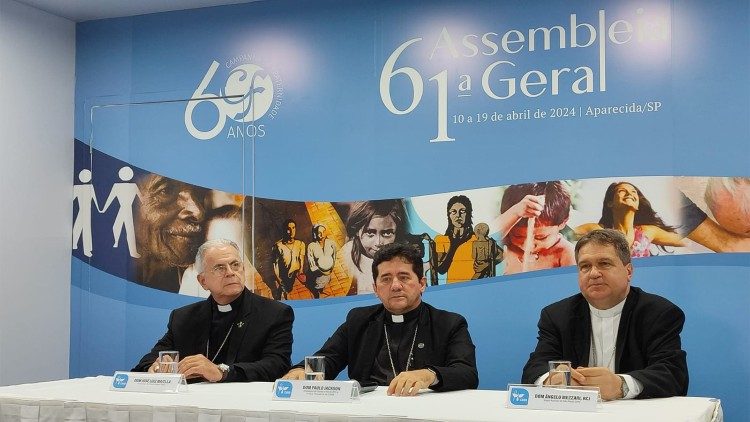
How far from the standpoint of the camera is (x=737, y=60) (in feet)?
15.8

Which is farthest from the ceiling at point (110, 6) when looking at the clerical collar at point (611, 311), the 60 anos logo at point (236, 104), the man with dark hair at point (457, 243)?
the clerical collar at point (611, 311)

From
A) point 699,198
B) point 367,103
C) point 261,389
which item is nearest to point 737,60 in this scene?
point 699,198

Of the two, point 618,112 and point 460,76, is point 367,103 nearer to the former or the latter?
point 460,76

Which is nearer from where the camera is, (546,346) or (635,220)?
(546,346)

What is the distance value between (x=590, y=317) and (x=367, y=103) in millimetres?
2136

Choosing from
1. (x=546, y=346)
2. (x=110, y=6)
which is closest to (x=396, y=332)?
(x=546, y=346)

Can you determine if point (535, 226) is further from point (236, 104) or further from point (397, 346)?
point (236, 104)

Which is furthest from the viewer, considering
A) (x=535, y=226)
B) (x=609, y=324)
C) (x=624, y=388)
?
(x=535, y=226)

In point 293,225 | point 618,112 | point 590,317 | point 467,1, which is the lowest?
point 590,317

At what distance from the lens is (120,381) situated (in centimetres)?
359

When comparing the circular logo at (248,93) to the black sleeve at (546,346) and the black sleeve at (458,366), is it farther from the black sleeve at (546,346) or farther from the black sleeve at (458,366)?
the black sleeve at (546,346)

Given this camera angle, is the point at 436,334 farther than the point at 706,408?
Yes

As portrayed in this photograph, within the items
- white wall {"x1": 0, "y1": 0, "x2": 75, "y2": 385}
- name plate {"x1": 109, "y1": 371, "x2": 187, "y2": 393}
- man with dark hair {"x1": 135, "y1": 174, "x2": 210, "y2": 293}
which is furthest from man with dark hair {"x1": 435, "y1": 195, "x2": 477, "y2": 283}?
white wall {"x1": 0, "y1": 0, "x2": 75, "y2": 385}

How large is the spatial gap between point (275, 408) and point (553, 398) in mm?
844
